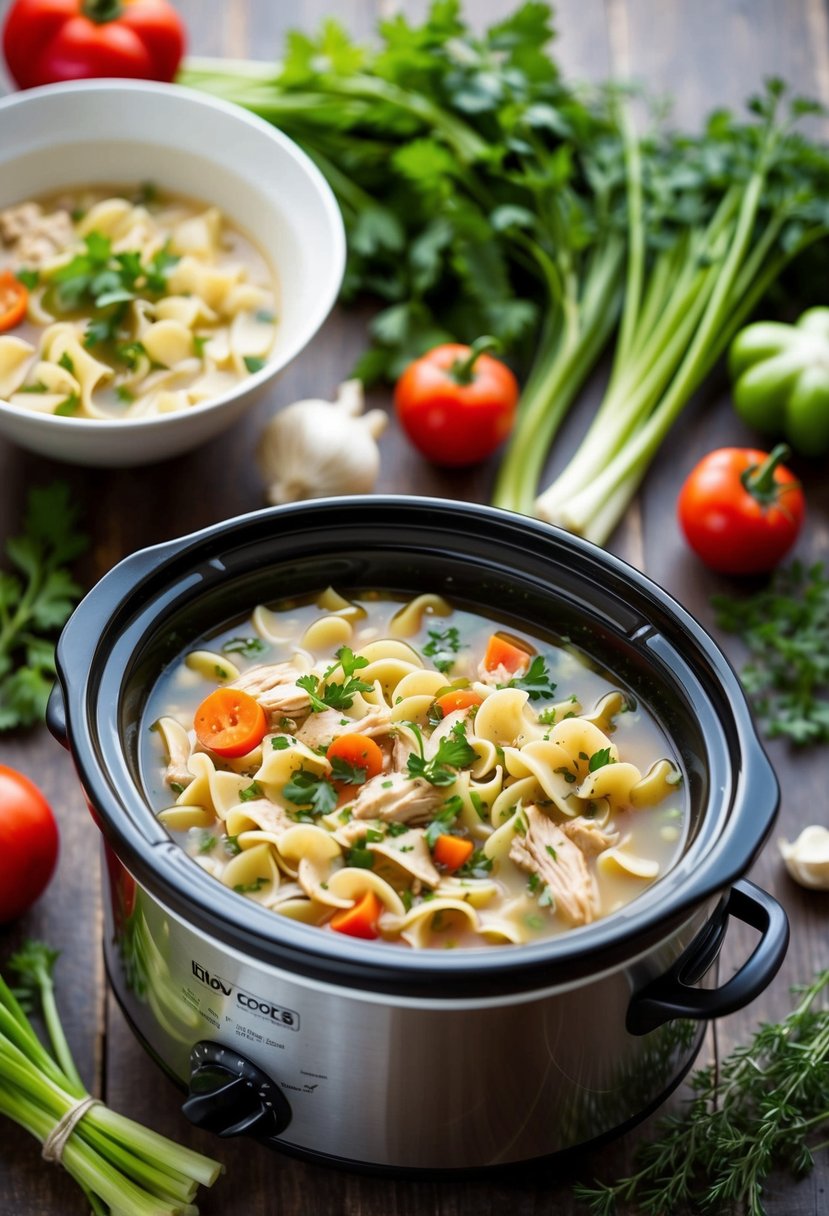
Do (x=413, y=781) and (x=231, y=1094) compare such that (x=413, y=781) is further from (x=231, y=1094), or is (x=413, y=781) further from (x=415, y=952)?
(x=231, y=1094)

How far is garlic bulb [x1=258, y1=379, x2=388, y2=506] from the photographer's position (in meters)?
3.56

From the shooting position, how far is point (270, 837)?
2.36 metres

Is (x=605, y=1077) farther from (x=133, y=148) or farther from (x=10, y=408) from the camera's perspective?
(x=133, y=148)

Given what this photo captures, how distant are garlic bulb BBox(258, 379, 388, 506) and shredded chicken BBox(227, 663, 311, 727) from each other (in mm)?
942

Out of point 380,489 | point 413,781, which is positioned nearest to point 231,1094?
point 413,781

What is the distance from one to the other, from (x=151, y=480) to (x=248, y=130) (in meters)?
0.99

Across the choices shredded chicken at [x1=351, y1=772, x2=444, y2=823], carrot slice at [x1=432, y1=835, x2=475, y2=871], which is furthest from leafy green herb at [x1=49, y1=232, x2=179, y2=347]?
carrot slice at [x1=432, y1=835, x2=475, y2=871]

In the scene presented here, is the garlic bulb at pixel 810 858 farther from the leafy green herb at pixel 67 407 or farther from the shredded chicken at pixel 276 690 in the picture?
the leafy green herb at pixel 67 407

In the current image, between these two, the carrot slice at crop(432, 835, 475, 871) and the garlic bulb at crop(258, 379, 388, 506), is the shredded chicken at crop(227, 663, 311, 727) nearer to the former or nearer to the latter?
the carrot slice at crop(432, 835, 475, 871)

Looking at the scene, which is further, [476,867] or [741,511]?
[741,511]

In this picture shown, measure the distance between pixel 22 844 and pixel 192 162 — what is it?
204cm

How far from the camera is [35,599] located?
134 inches

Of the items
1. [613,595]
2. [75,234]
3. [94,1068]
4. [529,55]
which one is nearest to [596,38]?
[529,55]

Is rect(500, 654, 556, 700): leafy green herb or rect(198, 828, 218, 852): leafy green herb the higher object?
rect(500, 654, 556, 700): leafy green herb
